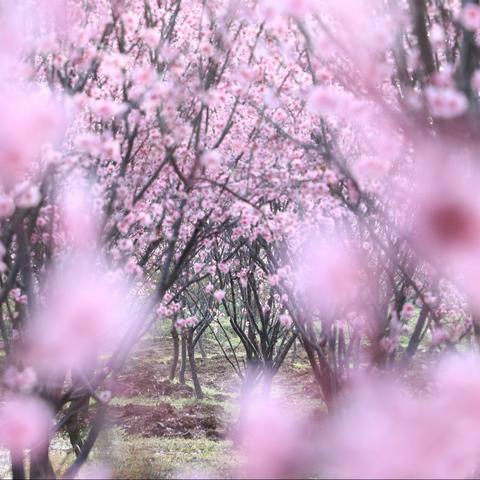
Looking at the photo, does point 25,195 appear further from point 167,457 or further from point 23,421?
point 167,457

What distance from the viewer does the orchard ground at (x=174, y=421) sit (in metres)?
9.50

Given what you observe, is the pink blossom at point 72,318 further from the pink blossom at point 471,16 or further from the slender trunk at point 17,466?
the pink blossom at point 471,16

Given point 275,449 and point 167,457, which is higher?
point 167,457

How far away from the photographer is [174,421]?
13.5 meters

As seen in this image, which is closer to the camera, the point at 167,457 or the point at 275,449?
the point at 275,449

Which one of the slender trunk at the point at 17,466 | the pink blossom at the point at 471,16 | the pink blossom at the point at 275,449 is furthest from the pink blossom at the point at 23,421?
the pink blossom at the point at 471,16

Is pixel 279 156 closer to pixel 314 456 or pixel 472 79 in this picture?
pixel 472 79

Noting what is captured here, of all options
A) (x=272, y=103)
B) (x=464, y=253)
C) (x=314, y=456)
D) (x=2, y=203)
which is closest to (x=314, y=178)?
(x=272, y=103)

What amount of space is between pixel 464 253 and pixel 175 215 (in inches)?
112

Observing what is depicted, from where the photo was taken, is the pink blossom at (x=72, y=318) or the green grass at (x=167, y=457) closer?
the pink blossom at (x=72, y=318)

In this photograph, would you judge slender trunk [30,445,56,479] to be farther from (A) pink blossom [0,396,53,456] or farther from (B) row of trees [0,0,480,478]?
(A) pink blossom [0,396,53,456]

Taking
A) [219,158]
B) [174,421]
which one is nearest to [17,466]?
[219,158]

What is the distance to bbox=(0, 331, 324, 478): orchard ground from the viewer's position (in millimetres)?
9503

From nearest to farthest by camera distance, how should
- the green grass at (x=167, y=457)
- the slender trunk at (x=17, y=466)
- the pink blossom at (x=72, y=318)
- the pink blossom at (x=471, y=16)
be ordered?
the pink blossom at (x=72, y=318)
the pink blossom at (x=471, y=16)
the slender trunk at (x=17, y=466)
the green grass at (x=167, y=457)
